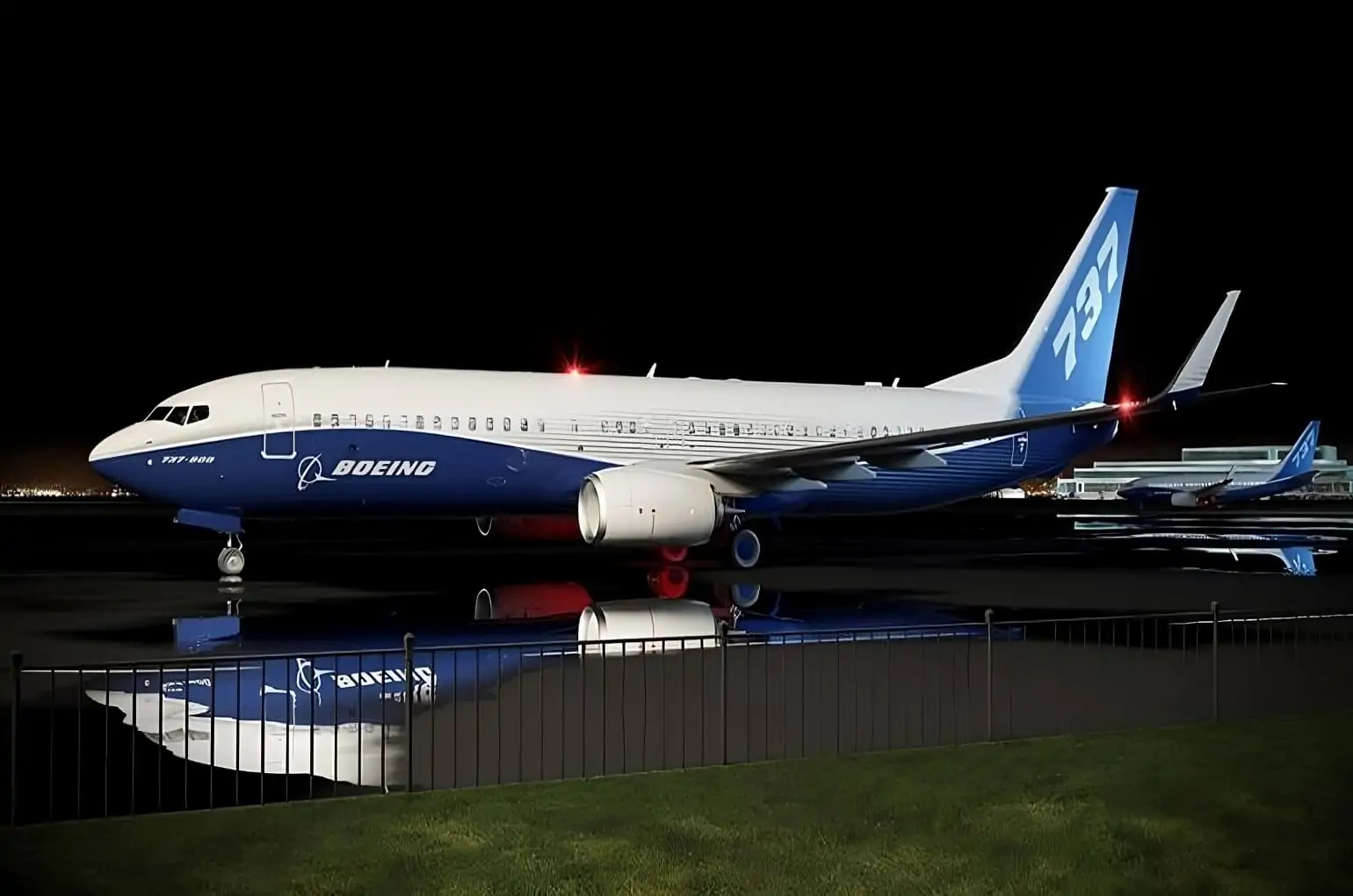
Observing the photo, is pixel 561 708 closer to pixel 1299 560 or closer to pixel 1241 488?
pixel 1299 560

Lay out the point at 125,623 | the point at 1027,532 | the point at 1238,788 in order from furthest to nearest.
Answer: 1. the point at 1027,532
2. the point at 125,623
3. the point at 1238,788

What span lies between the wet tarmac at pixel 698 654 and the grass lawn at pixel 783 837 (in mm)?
765

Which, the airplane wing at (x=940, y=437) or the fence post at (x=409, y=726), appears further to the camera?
the airplane wing at (x=940, y=437)

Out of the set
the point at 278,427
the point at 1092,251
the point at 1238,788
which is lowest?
the point at 1238,788

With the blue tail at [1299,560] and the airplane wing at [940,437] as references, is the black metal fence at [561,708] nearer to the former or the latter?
the airplane wing at [940,437]

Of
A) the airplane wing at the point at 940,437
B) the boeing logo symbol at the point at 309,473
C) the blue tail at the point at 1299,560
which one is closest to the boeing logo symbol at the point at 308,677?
the boeing logo symbol at the point at 309,473

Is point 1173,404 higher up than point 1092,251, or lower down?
lower down

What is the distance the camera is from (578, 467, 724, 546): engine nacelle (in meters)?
23.6

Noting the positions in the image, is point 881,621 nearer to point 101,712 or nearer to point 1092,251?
point 101,712

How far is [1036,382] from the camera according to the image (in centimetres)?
3459

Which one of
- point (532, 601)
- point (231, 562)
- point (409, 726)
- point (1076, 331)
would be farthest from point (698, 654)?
point (1076, 331)

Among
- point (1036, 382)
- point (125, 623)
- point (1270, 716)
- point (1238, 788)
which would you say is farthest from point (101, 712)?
point (1036, 382)

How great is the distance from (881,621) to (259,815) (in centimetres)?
1125

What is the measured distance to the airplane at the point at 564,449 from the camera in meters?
24.3
